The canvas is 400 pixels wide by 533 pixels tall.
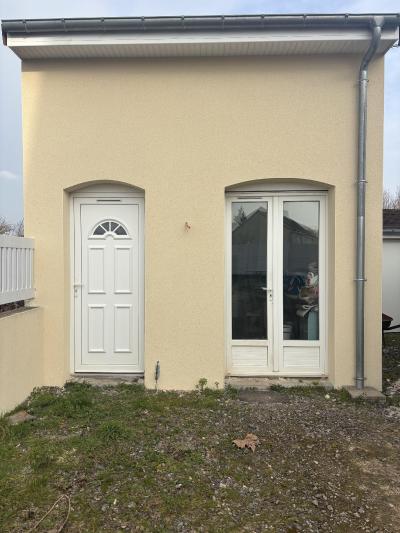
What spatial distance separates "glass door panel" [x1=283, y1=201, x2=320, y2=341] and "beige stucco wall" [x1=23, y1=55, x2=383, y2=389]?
30 centimetres

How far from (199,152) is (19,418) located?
11.4 feet

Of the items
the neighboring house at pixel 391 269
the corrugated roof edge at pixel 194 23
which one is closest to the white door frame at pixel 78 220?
the corrugated roof edge at pixel 194 23

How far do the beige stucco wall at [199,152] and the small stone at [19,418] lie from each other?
53.9 inches

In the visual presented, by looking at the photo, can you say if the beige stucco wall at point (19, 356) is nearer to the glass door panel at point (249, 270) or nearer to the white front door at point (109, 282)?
the white front door at point (109, 282)

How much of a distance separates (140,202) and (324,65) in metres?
2.75

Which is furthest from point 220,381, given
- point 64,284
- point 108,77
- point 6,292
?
point 108,77

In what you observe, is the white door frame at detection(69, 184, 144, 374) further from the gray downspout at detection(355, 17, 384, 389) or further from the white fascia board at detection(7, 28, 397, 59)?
the gray downspout at detection(355, 17, 384, 389)

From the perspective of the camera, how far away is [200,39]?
4.39 meters

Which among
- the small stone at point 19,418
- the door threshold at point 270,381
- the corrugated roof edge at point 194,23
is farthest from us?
the door threshold at point 270,381

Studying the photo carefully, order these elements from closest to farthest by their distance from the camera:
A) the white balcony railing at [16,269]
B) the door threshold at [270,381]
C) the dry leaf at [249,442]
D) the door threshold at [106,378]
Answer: the dry leaf at [249,442] → the white balcony railing at [16,269] → the door threshold at [270,381] → the door threshold at [106,378]

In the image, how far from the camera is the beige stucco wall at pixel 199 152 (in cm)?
470

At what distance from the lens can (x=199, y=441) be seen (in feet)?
11.5

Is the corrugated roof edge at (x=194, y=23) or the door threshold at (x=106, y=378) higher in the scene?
the corrugated roof edge at (x=194, y=23)

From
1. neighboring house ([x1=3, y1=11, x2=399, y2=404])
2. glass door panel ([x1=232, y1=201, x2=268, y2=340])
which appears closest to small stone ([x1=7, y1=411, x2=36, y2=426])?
neighboring house ([x1=3, y1=11, x2=399, y2=404])
